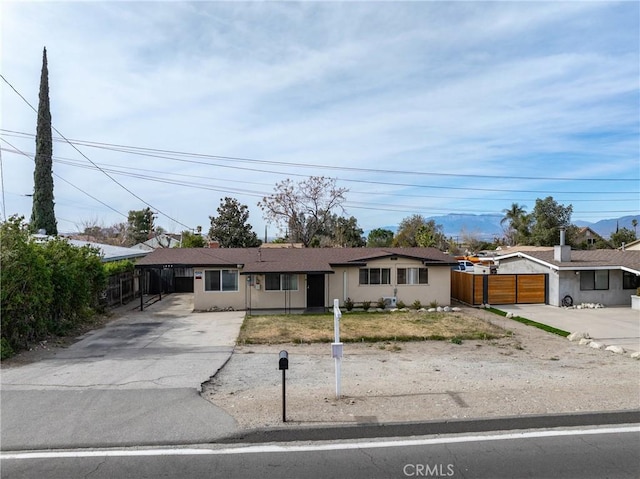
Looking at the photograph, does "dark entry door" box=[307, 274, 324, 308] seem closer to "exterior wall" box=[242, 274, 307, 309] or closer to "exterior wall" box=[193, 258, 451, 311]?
"exterior wall" box=[193, 258, 451, 311]

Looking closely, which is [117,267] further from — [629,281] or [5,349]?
[629,281]

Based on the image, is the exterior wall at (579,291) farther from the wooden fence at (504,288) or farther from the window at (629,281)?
the wooden fence at (504,288)

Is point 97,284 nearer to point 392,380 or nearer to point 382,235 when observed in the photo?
point 392,380

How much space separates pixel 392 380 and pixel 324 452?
4101 mm

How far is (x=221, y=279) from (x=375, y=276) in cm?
802

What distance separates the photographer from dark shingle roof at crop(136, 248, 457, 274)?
22344 millimetres

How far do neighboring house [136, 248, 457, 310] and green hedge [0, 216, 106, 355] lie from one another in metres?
6.15

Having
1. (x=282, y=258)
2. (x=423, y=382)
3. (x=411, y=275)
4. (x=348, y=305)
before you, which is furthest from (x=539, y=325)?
(x=282, y=258)

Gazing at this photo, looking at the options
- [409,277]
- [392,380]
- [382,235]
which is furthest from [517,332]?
[382,235]

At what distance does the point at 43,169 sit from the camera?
33688mm

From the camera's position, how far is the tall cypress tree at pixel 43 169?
33344 millimetres

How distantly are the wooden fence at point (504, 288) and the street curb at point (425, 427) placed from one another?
1689 cm

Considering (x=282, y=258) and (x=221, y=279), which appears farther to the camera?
(x=282, y=258)

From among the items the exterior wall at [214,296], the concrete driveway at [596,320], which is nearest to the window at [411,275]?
the concrete driveway at [596,320]
